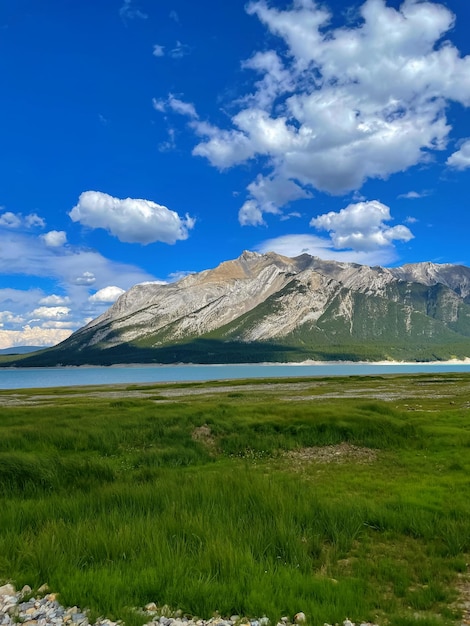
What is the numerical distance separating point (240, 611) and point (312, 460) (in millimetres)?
18047

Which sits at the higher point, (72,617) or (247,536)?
(72,617)

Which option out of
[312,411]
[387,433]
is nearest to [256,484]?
[387,433]

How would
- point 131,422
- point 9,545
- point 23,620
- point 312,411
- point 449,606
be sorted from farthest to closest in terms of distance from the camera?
point 312,411
point 131,422
point 9,545
point 449,606
point 23,620

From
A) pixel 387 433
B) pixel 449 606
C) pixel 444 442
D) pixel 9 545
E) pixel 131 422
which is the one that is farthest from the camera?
pixel 131 422

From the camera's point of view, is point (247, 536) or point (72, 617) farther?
A: point (247, 536)

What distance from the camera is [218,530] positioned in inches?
490

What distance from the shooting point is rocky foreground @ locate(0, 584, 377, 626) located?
324 inches

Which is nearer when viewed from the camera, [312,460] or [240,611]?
[240,611]

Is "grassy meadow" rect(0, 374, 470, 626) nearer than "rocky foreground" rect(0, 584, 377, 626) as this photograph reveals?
No

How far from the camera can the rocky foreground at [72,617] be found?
27.0 ft

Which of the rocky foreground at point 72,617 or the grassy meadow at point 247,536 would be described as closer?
the rocky foreground at point 72,617

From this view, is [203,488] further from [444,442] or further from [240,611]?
[444,442]

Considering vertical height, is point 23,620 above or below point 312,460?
above

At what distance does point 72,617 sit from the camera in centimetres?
834
